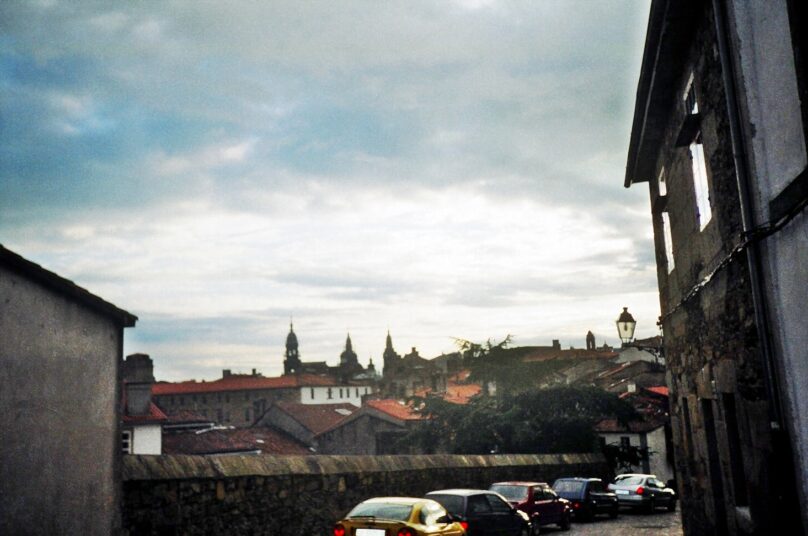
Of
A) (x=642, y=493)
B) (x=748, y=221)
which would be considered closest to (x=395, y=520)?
(x=748, y=221)

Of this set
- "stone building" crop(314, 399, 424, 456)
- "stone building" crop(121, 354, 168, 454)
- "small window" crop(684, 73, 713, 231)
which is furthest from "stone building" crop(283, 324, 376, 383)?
"small window" crop(684, 73, 713, 231)

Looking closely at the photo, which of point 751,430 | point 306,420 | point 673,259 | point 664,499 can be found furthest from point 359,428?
point 751,430

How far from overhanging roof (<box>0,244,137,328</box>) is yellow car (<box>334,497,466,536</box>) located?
473cm

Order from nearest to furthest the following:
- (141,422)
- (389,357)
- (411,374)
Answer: (141,422) < (411,374) < (389,357)

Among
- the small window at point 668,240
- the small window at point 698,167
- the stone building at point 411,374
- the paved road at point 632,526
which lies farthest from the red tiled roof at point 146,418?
the stone building at point 411,374

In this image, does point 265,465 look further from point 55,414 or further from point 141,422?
point 141,422

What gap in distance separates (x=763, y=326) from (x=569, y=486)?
16539 mm

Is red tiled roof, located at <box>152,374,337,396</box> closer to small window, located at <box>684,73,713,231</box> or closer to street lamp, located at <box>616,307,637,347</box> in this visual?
street lamp, located at <box>616,307,637,347</box>

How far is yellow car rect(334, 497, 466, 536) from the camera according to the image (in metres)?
10.2

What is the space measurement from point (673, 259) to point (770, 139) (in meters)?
5.68

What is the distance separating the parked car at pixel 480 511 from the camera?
1313 centimetres

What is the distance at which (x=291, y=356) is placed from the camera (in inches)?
6058

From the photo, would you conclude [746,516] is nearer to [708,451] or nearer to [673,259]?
[708,451]

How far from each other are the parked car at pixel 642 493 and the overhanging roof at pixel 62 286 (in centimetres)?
1823
